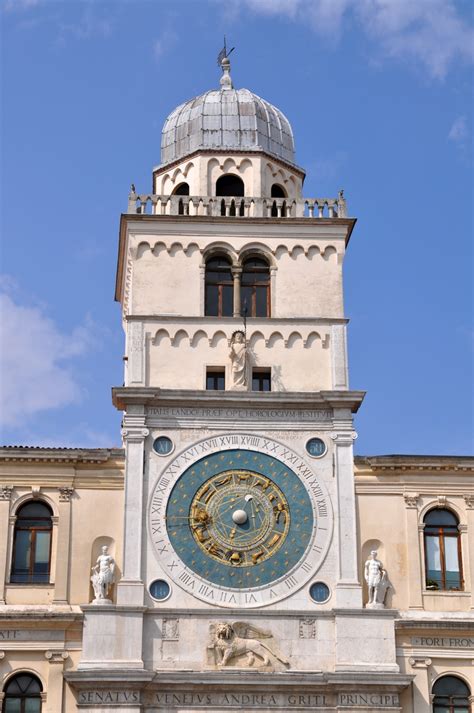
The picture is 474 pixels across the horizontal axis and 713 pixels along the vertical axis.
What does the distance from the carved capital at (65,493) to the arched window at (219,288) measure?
5342mm

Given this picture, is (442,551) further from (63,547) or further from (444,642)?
(63,547)

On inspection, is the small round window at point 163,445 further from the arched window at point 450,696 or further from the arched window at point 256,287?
the arched window at point 450,696

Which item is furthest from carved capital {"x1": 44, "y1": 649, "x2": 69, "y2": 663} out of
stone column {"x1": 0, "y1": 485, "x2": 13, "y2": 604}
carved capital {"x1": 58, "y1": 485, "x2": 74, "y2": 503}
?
carved capital {"x1": 58, "y1": 485, "x2": 74, "y2": 503}

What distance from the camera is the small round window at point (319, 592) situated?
32.2 meters

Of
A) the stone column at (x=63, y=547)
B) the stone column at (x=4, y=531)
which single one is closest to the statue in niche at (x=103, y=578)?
the stone column at (x=63, y=547)

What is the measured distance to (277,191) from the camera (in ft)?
124

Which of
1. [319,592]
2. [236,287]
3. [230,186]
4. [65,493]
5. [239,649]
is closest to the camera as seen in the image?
[239,649]

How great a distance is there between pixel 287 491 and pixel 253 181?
8.33 metres

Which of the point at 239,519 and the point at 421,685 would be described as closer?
the point at 421,685

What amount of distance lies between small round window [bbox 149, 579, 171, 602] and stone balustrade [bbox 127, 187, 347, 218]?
30.1 feet

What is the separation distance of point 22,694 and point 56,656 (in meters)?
1.07

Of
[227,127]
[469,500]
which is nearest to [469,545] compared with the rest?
[469,500]

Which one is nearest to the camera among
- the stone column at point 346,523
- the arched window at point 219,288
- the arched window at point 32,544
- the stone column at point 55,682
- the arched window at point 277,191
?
the stone column at point 55,682

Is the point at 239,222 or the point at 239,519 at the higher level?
the point at 239,222
